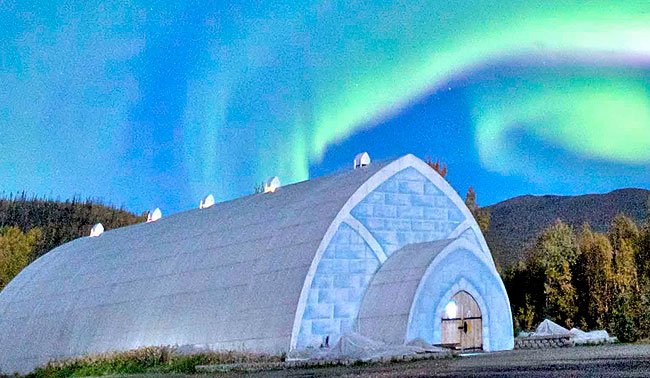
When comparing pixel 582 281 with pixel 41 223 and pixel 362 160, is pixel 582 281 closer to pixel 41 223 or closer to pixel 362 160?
pixel 362 160

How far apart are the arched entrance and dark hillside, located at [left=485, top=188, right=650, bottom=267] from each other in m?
82.3

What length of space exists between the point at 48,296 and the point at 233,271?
1835 centimetres

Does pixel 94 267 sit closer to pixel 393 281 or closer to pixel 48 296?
pixel 48 296

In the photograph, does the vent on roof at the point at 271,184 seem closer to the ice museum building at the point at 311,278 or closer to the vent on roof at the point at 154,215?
the ice museum building at the point at 311,278

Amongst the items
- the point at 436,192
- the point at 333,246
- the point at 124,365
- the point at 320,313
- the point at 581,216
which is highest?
the point at 581,216

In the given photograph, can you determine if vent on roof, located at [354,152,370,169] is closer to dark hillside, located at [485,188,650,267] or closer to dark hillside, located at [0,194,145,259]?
dark hillside, located at [485,188,650,267]

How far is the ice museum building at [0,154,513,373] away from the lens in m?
32.1

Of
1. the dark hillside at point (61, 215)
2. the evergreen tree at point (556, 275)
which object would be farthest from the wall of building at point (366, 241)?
the dark hillside at point (61, 215)

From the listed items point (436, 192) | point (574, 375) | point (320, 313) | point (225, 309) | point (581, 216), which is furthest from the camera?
point (581, 216)

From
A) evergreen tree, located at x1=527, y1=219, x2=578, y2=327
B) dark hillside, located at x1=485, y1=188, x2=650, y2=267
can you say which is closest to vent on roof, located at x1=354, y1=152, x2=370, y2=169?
evergreen tree, located at x1=527, y1=219, x2=578, y2=327

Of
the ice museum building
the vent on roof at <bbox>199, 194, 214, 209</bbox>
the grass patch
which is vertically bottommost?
the grass patch

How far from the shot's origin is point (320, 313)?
32344mm

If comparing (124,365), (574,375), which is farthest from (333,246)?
(574,375)

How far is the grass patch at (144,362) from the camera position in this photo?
99.2 ft
